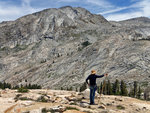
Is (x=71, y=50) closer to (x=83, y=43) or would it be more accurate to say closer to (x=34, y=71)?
(x=83, y=43)

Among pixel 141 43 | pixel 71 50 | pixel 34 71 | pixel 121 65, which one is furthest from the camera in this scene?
pixel 71 50

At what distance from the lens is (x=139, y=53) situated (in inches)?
4203

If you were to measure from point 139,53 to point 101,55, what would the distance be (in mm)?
25764

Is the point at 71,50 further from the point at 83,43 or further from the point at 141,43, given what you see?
the point at 141,43

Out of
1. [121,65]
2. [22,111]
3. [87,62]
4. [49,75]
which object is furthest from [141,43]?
[22,111]

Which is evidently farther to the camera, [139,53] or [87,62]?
[87,62]

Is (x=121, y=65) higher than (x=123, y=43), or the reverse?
(x=123, y=43)

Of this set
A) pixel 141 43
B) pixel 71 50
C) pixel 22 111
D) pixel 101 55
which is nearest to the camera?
pixel 22 111

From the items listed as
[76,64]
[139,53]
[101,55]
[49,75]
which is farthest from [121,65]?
[49,75]

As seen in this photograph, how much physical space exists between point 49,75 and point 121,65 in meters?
49.6

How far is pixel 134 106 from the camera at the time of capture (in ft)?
67.3

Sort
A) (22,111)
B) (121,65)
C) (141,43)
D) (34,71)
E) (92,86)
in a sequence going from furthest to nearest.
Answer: (34,71)
(141,43)
(121,65)
(92,86)
(22,111)

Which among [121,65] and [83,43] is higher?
[83,43]

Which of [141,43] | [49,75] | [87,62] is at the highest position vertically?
[141,43]
